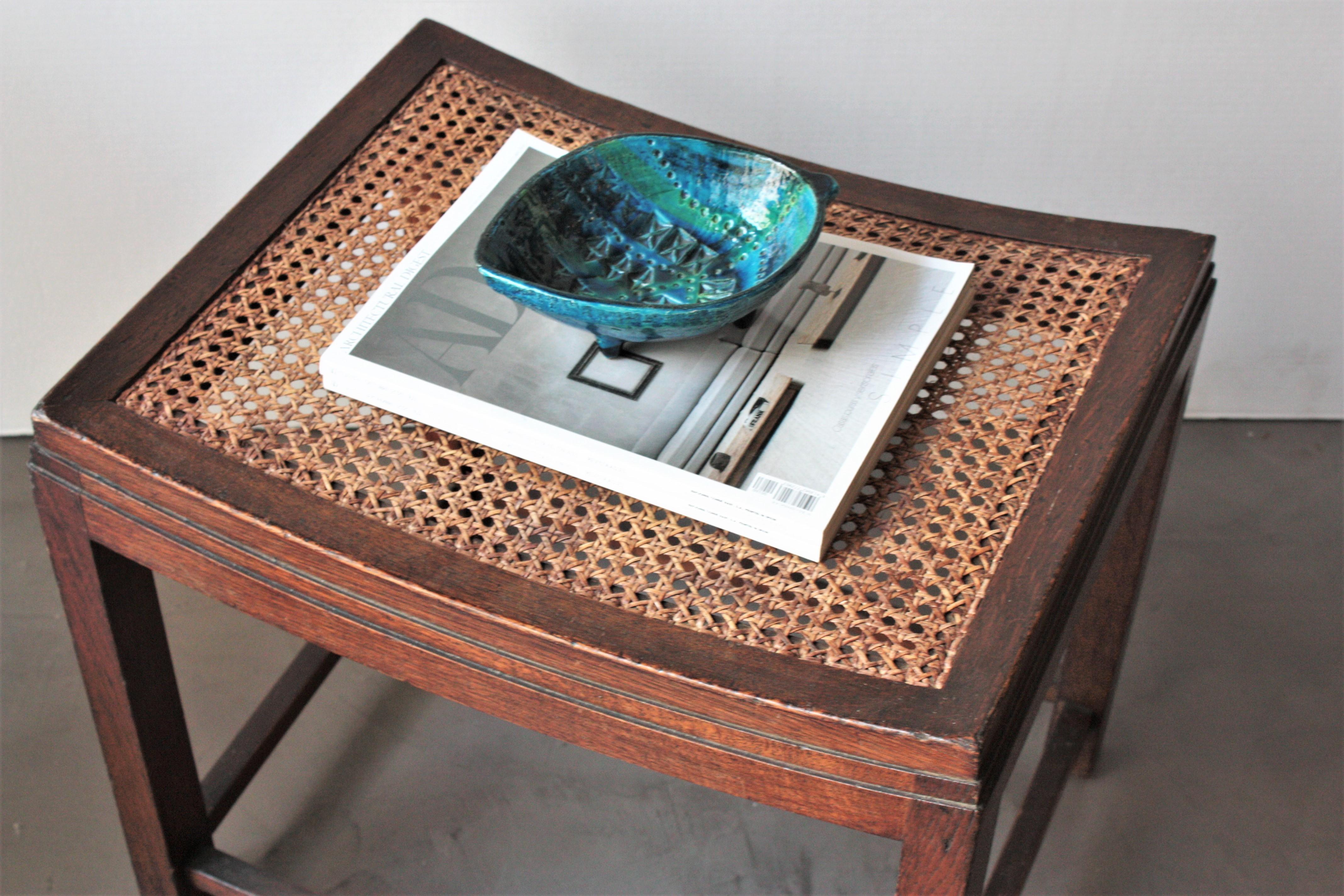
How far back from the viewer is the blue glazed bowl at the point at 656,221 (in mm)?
729

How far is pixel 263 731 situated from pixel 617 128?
53cm

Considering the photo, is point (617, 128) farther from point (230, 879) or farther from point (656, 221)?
point (230, 879)

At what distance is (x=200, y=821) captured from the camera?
92 cm

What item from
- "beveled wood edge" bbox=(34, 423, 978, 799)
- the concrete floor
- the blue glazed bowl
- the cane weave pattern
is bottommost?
the concrete floor

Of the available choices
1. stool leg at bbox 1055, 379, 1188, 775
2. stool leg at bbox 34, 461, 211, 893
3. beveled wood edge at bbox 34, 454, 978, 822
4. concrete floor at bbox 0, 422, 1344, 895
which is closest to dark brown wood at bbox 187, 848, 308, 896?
stool leg at bbox 34, 461, 211, 893

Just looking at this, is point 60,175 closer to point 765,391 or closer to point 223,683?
point 223,683

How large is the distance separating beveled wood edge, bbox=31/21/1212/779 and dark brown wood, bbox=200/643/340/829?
0.34 m

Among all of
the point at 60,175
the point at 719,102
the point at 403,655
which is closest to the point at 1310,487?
the point at 719,102

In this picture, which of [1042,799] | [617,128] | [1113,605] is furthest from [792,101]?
[1042,799]

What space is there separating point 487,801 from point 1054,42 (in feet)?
2.59

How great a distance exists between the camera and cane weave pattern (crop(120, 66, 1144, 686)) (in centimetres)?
62

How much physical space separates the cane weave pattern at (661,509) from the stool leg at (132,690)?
0.09m

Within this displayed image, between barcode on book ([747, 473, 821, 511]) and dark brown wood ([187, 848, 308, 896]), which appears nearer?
barcode on book ([747, 473, 821, 511])

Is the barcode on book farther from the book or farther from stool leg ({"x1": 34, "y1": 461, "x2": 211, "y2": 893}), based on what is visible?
stool leg ({"x1": 34, "y1": 461, "x2": 211, "y2": 893})
